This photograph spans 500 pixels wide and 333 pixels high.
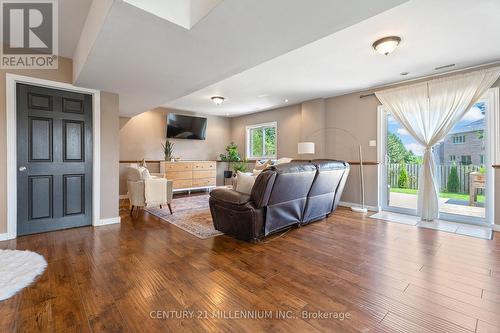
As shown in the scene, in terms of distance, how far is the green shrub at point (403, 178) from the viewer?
443cm

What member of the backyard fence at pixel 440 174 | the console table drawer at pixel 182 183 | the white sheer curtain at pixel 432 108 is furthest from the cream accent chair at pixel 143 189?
the white sheer curtain at pixel 432 108

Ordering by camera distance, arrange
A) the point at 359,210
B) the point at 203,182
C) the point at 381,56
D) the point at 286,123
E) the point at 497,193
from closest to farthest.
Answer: the point at 381,56
the point at 497,193
the point at 359,210
the point at 286,123
the point at 203,182

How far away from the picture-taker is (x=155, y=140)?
21.5 ft

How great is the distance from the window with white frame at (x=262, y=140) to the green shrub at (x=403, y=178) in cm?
326

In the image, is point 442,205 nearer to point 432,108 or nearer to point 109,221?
point 432,108

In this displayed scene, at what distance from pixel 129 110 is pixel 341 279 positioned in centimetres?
525

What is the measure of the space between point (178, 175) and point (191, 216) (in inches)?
95.7

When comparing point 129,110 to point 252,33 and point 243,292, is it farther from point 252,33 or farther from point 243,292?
point 243,292

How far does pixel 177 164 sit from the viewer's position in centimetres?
626

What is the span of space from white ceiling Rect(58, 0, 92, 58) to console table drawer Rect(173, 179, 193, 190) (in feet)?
12.4

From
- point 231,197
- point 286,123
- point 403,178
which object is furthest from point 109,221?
point 403,178

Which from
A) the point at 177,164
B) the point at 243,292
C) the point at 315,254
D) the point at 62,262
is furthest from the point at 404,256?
the point at 177,164

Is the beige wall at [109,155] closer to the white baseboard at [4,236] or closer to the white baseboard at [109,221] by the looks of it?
the white baseboard at [109,221]

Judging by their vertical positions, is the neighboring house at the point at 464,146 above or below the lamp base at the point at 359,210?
above
